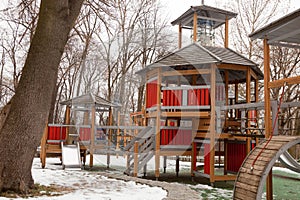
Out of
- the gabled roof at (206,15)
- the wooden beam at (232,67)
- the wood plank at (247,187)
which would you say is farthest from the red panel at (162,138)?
the wood plank at (247,187)

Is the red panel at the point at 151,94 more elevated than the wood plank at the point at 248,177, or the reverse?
the red panel at the point at 151,94

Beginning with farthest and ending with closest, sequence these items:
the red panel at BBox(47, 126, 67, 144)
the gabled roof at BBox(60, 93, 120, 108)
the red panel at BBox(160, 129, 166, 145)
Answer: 1. the gabled roof at BBox(60, 93, 120, 108)
2. the red panel at BBox(47, 126, 67, 144)
3. the red panel at BBox(160, 129, 166, 145)

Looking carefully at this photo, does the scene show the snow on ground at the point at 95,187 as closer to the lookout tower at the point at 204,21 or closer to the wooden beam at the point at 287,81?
the wooden beam at the point at 287,81

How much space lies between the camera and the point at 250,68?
38.2ft

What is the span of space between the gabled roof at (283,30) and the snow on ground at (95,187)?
393cm

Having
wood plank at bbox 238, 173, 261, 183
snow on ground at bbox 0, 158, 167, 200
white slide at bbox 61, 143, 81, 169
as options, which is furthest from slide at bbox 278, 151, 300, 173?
white slide at bbox 61, 143, 81, 169

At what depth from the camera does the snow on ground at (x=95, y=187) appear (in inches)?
226

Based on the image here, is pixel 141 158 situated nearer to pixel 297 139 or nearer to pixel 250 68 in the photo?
pixel 250 68

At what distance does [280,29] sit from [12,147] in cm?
566

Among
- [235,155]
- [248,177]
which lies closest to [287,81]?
[248,177]

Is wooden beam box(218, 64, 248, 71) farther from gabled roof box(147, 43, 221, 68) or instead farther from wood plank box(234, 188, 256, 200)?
wood plank box(234, 188, 256, 200)

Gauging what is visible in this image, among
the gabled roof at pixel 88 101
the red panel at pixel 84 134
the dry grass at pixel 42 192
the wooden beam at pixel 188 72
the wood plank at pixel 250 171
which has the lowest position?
the dry grass at pixel 42 192

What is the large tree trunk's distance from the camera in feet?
18.6

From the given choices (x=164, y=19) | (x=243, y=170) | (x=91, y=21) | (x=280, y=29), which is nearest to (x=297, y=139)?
(x=243, y=170)
